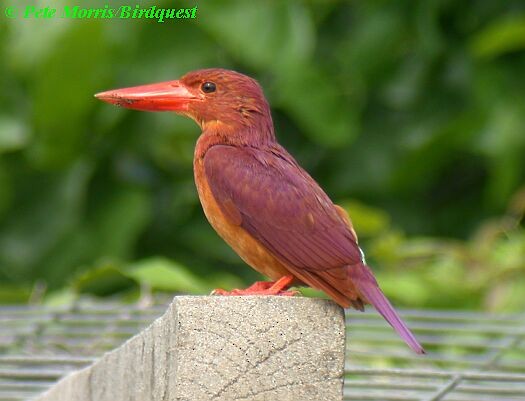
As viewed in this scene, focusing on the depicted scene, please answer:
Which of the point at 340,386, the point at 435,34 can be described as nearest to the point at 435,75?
the point at 435,34

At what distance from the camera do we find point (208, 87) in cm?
327

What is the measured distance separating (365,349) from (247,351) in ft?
6.21

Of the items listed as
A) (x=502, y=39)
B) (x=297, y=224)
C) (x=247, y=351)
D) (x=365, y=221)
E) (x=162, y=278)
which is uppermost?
(x=502, y=39)

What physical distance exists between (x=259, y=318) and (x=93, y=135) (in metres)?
4.14

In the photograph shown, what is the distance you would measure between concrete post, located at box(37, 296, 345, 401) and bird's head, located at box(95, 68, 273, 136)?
31.5 inches

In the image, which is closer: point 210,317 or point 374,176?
point 210,317

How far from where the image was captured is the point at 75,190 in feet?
21.3

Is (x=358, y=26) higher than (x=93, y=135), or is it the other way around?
(x=358, y=26)

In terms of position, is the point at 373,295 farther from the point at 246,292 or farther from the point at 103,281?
the point at 103,281

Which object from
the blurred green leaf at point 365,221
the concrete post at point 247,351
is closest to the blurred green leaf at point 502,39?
the blurred green leaf at point 365,221

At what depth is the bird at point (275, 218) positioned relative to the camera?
2.72 metres

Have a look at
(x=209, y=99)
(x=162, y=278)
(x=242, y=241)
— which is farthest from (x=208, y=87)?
(x=162, y=278)

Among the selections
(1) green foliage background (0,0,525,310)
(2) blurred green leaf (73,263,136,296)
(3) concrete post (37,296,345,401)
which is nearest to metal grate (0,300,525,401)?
Result: (2) blurred green leaf (73,263,136,296)

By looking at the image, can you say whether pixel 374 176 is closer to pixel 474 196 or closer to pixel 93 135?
pixel 474 196
